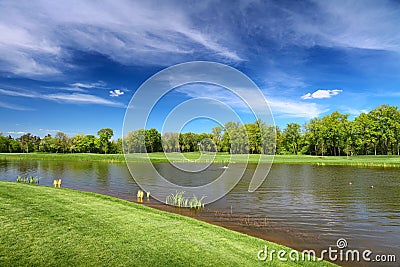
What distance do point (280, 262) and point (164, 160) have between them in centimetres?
5303

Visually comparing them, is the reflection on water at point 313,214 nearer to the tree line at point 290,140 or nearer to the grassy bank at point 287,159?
the grassy bank at point 287,159

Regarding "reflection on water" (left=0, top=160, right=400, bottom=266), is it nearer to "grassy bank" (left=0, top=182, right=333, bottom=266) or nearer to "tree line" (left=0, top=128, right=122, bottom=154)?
"grassy bank" (left=0, top=182, right=333, bottom=266)

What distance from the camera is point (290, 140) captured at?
9400cm

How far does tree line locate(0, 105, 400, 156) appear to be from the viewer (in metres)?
68.1

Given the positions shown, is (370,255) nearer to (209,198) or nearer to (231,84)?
(231,84)

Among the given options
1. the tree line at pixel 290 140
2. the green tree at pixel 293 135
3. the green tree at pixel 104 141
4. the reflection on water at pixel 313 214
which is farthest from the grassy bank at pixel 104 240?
the green tree at pixel 104 141

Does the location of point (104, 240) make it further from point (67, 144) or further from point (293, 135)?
point (67, 144)

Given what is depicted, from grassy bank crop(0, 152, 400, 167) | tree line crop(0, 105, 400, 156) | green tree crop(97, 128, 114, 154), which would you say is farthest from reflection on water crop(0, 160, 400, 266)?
green tree crop(97, 128, 114, 154)

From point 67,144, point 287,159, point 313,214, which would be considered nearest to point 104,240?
point 313,214

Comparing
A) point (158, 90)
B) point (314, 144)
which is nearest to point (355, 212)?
point (158, 90)

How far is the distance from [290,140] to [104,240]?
9377 centimetres

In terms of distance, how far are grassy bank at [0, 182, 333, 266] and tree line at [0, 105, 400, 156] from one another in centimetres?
4605

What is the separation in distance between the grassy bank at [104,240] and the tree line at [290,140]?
46.0 metres

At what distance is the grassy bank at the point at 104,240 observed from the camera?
5793 mm
